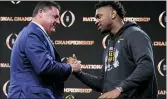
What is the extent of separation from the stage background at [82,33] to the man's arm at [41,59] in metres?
2.25

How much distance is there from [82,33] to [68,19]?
246mm

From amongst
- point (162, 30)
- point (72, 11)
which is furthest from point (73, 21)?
point (162, 30)

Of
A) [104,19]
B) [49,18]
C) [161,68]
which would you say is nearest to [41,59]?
[49,18]

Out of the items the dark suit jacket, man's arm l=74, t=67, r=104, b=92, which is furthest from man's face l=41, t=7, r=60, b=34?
man's arm l=74, t=67, r=104, b=92

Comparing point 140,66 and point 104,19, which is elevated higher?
point 104,19

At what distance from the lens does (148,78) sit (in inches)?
84.4

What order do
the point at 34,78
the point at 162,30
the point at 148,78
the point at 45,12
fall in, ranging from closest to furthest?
the point at 148,78 < the point at 34,78 < the point at 45,12 < the point at 162,30

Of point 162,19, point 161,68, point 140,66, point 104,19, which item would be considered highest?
point 162,19

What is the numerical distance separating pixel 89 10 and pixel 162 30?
92cm

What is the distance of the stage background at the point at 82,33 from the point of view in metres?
4.56

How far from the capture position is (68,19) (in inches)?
182

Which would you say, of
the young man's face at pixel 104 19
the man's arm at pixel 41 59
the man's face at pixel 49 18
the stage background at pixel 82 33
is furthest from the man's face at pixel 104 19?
the stage background at pixel 82 33

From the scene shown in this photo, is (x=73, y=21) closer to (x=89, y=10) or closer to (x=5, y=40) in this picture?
(x=89, y=10)

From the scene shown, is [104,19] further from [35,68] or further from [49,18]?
[35,68]
